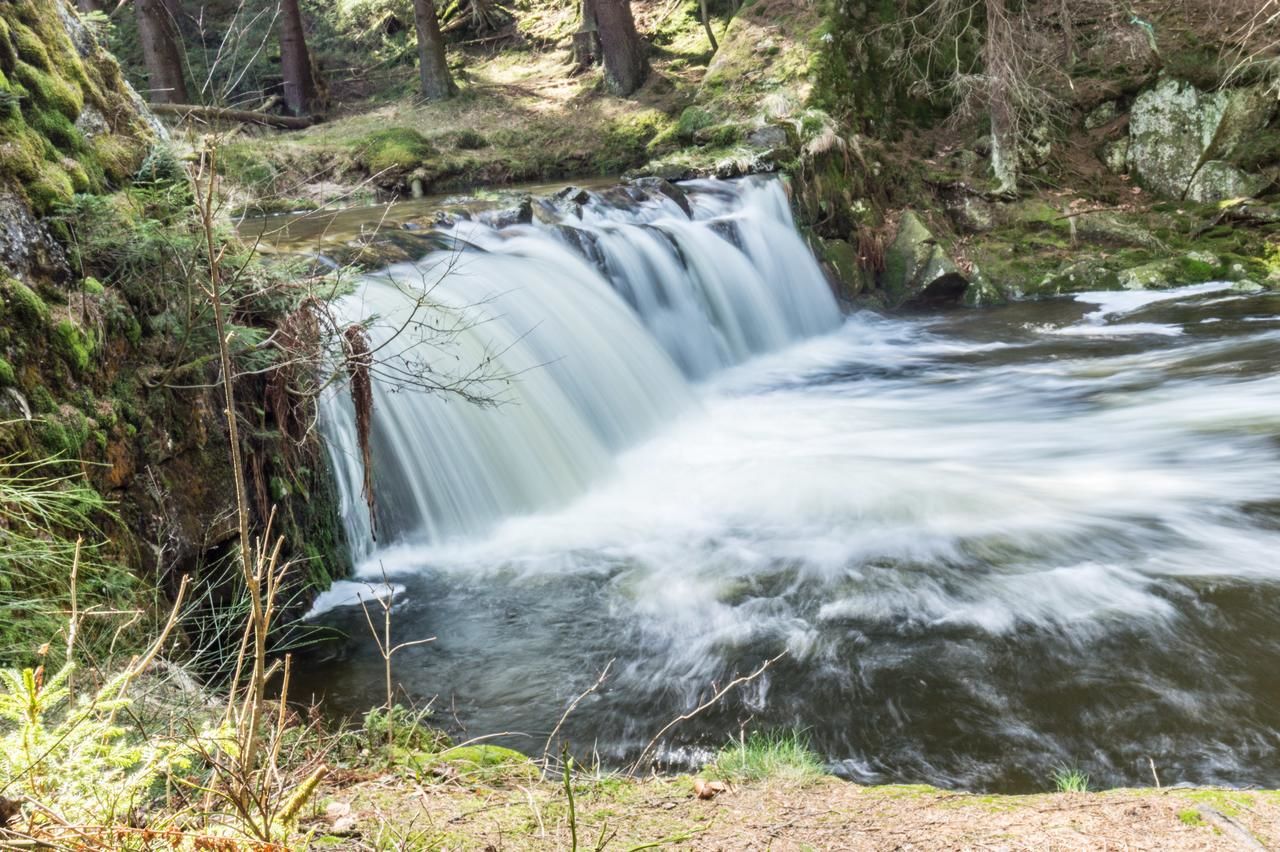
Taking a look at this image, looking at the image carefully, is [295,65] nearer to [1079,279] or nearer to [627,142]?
[627,142]

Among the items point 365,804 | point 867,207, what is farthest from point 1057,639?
point 867,207

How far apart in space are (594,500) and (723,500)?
1.02 meters

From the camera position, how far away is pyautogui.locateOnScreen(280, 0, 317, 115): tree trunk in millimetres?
18938

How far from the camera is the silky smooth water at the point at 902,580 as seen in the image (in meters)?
3.80

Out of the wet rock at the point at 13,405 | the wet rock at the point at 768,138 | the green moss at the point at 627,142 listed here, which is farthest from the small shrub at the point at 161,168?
the green moss at the point at 627,142

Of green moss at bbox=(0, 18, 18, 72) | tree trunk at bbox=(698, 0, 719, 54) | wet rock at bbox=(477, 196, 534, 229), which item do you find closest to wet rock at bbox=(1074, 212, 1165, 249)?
wet rock at bbox=(477, 196, 534, 229)

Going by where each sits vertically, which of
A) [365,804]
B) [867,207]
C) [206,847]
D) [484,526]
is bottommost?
[484,526]

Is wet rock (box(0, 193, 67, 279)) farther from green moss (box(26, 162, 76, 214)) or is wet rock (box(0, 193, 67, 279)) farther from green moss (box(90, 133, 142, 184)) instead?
green moss (box(90, 133, 142, 184))

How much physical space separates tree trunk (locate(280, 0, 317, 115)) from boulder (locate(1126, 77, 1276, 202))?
1582cm

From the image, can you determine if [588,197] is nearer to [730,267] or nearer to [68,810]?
[730,267]

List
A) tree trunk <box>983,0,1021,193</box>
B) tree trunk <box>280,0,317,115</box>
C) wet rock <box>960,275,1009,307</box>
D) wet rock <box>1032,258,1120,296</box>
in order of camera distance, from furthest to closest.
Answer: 1. tree trunk <box>280,0,317,115</box>
2. wet rock <box>960,275,1009,307</box>
3. wet rock <box>1032,258,1120,296</box>
4. tree trunk <box>983,0,1021,193</box>

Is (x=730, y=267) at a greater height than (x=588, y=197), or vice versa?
(x=588, y=197)

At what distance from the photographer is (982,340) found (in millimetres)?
10773

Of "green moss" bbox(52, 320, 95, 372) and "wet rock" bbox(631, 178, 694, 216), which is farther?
"wet rock" bbox(631, 178, 694, 216)
